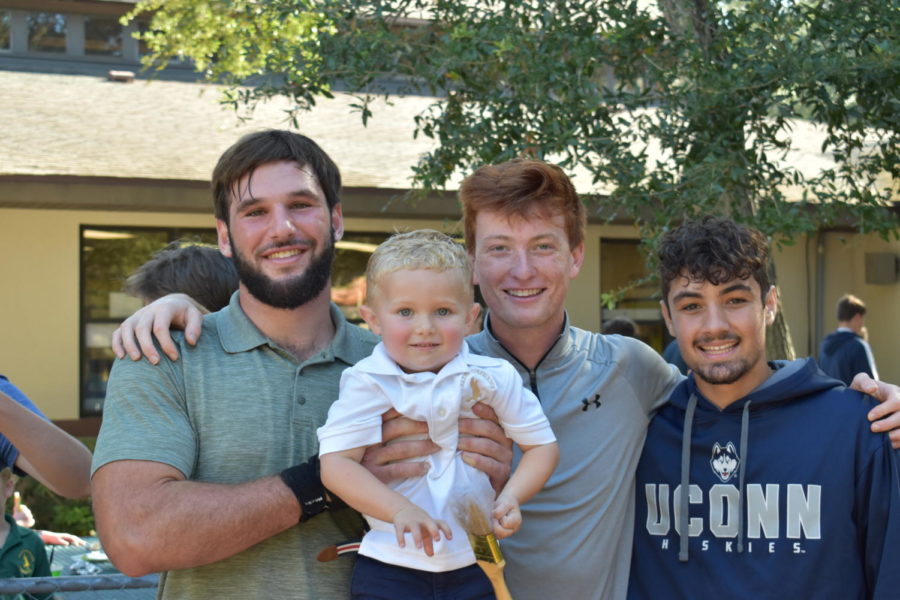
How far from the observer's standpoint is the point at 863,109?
673cm

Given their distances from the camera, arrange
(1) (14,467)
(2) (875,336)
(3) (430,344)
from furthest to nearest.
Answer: (2) (875,336) → (1) (14,467) → (3) (430,344)

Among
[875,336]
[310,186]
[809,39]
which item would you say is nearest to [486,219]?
[310,186]

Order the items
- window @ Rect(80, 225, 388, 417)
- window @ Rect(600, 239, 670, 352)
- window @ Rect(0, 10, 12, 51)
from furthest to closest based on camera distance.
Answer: window @ Rect(0, 10, 12, 51) < window @ Rect(600, 239, 670, 352) < window @ Rect(80, 225, 388, 417)

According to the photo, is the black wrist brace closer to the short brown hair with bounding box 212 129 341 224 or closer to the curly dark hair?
the short brown hair with bounding box 212 129 341 224

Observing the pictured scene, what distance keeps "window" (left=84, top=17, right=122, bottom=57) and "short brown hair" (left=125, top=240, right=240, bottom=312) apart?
43.2ft

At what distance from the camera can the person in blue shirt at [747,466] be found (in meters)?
3.03

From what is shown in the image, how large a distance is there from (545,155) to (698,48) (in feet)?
3.93

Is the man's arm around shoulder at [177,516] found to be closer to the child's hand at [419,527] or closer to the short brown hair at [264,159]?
the child's hand at [419,527]

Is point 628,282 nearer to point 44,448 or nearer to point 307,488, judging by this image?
point 44,448

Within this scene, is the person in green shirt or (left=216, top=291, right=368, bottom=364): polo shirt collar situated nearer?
(left=216, top=291, right=368, bottom=364): polo shirt collar

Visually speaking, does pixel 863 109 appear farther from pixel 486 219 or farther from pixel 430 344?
pixel 430 344

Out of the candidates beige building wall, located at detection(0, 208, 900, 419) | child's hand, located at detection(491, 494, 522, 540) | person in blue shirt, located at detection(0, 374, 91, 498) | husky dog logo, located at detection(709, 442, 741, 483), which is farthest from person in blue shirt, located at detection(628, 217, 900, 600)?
beige building wall, located at detection(0, 208, 900, 419)

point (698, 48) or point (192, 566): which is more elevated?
point (698, 48)

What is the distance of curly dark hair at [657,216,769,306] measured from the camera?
3311mm
